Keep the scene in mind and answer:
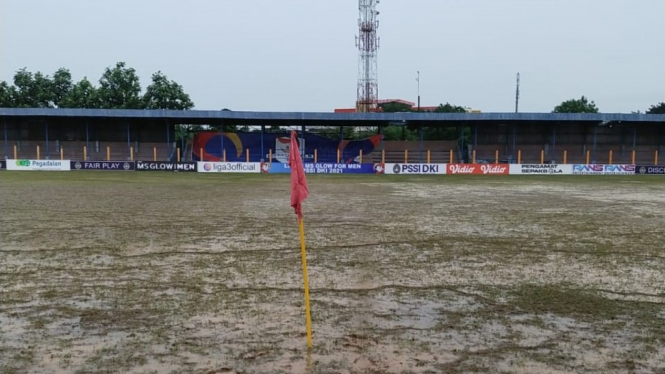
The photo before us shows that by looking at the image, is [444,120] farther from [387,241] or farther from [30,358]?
[30,358]

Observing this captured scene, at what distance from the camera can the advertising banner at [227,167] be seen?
141ft

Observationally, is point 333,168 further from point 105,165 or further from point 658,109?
point 658,109

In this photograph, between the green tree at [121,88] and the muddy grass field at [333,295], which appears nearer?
the muddy grass field at [333,295]

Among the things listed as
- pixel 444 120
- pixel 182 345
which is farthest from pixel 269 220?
pixel 444 120

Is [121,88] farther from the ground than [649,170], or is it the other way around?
[121,88]

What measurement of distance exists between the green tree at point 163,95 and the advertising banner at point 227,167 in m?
31.4

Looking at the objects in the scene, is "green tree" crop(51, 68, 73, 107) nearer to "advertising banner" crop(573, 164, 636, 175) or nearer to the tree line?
the tree line

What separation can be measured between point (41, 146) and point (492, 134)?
43.6 metres

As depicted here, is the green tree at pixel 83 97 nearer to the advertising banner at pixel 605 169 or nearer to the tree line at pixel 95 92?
the tree line at pixel 95 92

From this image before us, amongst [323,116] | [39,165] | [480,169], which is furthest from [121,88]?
[480,169]

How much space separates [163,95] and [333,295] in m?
69.7

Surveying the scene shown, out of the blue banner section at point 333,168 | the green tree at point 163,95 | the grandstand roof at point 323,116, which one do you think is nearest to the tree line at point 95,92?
the green tree at point 163,95

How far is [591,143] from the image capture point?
162 ft

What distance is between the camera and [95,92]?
221ft
